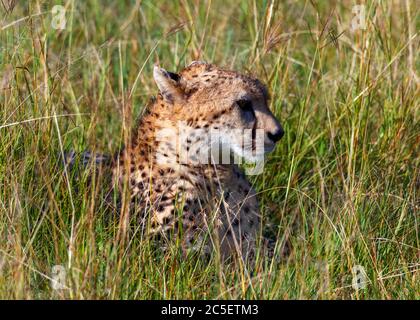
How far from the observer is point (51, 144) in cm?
424

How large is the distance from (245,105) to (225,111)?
0.30 ft

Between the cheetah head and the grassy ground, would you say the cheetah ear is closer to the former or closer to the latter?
the cheetah head

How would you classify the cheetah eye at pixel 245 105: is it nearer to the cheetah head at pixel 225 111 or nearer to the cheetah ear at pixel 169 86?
the cheetah head at pixel 225 111

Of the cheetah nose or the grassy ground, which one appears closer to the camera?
the grassy ground

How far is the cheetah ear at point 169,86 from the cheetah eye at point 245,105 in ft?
0.78

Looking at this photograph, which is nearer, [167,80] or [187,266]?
[187,266]

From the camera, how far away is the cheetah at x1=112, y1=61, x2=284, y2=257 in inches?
167

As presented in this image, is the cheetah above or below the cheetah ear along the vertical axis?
below

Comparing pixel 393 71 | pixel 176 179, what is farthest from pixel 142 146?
pixel 393 71

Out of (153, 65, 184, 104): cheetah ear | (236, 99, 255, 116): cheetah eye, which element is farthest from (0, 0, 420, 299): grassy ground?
(236, 99, 255, 116): cheetah eye

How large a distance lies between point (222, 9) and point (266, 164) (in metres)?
2.11

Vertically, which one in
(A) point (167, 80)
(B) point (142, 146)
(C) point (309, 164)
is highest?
(A) point (167, 80)

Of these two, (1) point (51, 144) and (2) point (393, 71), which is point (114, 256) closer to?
(1) point (51, 144)

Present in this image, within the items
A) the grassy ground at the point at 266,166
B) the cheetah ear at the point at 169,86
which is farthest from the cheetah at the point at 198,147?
the grassy ground at the point at 266,166
